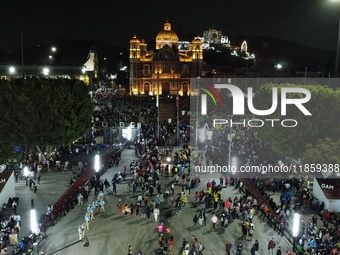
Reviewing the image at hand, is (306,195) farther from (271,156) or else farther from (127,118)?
(127,118)

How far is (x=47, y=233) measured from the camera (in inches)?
769

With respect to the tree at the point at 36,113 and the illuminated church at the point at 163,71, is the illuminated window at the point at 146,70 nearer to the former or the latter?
the illuminated church at the point at 163,71

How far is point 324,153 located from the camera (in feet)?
86.0

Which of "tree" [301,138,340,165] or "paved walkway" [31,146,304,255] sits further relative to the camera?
"tree" [301,138,340,165]

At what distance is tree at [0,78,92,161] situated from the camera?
29.1 m

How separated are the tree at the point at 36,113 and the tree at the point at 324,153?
16.9 meters

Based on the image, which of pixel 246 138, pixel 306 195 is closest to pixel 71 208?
pixel 306 195

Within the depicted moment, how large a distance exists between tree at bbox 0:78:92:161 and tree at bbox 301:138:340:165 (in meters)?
16.9

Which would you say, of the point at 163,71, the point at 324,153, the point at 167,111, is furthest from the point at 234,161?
the point at 163,71

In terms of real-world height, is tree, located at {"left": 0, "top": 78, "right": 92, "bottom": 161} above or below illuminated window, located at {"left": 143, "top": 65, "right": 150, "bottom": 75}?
below

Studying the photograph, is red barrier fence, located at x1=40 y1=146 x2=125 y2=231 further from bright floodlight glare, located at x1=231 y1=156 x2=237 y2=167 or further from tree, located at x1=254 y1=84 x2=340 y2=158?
tree, located at x1=254 y1=84 x2=340 y2=158

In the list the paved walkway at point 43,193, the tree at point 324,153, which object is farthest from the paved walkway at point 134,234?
the tree at point 324,153

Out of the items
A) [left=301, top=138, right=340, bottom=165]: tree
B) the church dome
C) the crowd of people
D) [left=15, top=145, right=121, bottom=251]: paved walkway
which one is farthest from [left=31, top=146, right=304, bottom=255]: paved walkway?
the church dome

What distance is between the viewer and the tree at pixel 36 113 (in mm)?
29141
